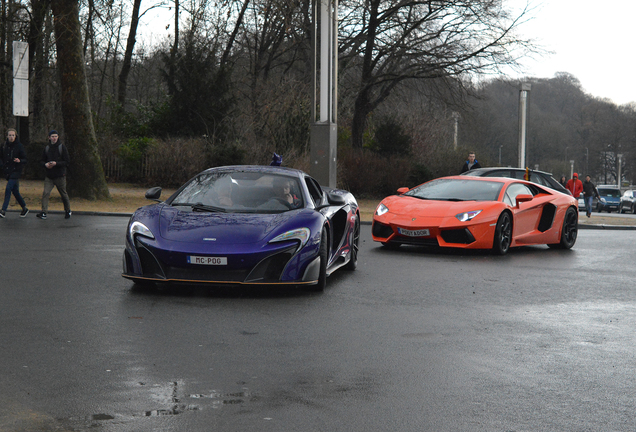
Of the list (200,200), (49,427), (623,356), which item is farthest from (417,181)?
(49,427)

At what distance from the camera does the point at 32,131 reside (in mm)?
38594

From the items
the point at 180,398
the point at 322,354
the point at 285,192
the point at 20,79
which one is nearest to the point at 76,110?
the point at 20,79

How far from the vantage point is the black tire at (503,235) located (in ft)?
43.6

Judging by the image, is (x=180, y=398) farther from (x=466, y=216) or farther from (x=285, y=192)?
(x=466, y=216)

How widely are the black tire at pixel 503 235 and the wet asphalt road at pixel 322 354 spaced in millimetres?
2716

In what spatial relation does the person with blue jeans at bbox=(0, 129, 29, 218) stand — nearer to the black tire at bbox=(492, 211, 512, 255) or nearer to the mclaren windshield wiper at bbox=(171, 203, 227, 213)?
the mclaren windshield wiper at bbox=(171, 203, 227, 213)

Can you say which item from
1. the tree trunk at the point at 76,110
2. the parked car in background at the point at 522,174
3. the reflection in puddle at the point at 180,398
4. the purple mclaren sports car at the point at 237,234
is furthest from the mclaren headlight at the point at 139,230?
the tree trunk at the point at 76,110

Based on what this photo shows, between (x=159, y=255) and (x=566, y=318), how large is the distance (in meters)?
4.00

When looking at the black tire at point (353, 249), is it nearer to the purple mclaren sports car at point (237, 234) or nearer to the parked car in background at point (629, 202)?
the purple mclaren sports car at point (237, 234)

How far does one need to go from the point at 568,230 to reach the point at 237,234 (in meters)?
8.88

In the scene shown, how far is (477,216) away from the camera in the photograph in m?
13.2

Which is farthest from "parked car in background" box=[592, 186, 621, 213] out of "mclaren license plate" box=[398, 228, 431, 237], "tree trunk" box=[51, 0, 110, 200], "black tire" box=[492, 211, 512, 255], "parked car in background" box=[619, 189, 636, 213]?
"mclaren license plate" box=[398, 228, 431, 237]

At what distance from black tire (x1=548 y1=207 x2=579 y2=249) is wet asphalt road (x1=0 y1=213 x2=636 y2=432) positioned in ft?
15.7

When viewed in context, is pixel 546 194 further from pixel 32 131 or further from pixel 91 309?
pixel 32 131
